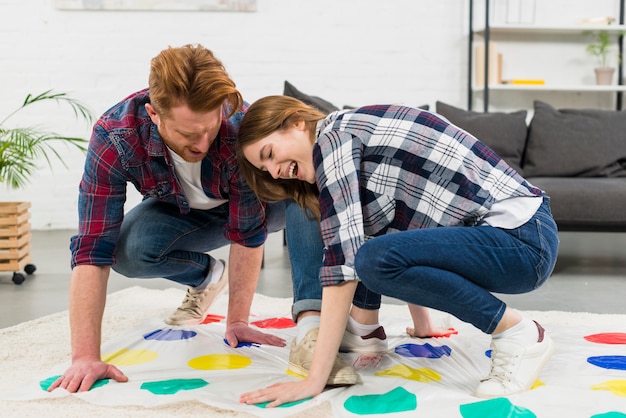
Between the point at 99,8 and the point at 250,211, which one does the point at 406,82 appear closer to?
the point at 99,8

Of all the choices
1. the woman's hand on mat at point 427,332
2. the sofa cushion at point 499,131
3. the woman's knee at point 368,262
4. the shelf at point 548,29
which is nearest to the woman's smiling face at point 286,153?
the woman's knee at point 368,262

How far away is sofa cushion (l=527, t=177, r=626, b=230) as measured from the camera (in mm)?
3104

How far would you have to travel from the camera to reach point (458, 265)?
1.50 m

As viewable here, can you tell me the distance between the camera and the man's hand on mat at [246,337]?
197cm

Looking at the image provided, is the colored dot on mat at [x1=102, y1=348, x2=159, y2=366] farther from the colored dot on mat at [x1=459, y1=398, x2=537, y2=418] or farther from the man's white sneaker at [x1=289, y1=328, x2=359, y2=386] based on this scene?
the colored dot on mat at [x1=459, y1=398, x2=537, y2=418]

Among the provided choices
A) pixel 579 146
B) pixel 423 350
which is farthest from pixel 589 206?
pixel 423 350

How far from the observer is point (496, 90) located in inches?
188

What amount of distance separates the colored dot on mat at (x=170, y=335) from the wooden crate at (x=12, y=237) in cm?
127

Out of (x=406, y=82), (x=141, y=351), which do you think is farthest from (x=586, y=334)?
(x=406, y=82)

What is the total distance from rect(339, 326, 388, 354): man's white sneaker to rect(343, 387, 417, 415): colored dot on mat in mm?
259

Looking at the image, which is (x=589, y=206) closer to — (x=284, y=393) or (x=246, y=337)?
(x=246, y=337)

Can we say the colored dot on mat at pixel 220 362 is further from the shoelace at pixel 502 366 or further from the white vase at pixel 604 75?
the white vase at pixel 604 75

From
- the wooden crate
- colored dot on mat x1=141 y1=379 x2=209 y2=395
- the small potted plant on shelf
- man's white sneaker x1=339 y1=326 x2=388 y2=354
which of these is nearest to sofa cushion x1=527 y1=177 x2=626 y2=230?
man's white sneaker x1=339 y1=326 x2=388 y2=354

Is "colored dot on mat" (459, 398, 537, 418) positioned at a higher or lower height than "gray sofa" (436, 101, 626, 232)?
lower
